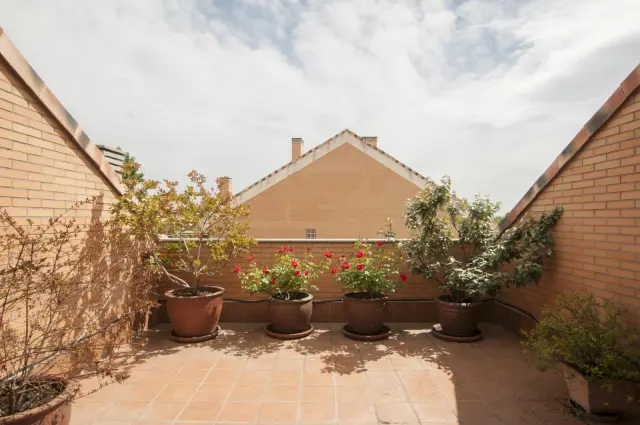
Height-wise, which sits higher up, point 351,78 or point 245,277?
point 351,78

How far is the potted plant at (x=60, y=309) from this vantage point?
2365 mm

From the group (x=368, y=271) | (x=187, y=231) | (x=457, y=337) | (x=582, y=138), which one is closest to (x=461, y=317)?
(x=457, y=337)

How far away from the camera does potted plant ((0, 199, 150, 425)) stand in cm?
237

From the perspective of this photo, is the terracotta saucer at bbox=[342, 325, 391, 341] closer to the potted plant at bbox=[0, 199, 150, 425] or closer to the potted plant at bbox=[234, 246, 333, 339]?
the potted plant at bbox=[234, 246, 333, 339]

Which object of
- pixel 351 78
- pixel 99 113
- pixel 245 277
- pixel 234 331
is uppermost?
pixel 351 78

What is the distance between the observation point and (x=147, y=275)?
5.30 meters

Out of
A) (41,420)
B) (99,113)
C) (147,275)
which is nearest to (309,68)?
(99,113)

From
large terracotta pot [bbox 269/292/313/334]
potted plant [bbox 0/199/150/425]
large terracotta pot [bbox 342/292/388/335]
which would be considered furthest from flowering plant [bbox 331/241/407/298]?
potted plant [bbox 0/199/150/425]

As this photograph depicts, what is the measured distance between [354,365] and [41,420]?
2.93 meters

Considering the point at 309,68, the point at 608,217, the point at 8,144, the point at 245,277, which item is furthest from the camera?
the point at 309,68

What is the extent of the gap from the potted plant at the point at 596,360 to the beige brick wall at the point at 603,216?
0.50 meters

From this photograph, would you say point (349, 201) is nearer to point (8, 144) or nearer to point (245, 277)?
point (245, 277)

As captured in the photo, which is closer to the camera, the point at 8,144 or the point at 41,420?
the point at 41,420

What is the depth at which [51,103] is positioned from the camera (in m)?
3.50
